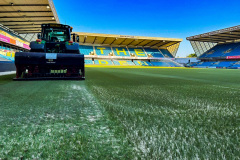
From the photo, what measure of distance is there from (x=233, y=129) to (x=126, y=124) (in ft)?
2.07

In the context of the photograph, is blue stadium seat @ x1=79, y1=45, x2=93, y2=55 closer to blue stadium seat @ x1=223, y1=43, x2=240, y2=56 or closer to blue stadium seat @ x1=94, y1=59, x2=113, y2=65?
blue stadium seat @ x1=94, y1=59, x2=113, y2=65

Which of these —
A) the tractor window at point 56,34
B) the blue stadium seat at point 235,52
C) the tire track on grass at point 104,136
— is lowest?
the tire track on grass at point 104,136

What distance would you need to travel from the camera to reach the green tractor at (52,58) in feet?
13.0

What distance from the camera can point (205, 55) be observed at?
45.0 metres

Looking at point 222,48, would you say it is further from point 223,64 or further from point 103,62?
point 103,62

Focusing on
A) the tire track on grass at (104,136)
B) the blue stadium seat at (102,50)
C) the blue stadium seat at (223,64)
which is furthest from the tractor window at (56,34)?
the blue stadium seat at (223,64)

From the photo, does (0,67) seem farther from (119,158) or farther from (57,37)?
(119,158)

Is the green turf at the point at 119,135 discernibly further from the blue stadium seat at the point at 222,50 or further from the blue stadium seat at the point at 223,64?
the blue stadium seat at the point at 222,50

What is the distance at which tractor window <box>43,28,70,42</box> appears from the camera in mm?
5508

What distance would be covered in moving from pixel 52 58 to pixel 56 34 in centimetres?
197

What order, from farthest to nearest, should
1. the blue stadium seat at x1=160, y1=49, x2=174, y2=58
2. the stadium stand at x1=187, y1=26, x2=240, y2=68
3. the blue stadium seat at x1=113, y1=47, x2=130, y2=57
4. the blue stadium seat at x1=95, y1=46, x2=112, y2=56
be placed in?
the blue stadium seat at x1=160, y1=49, x2=174, y2=58, the blue stadium seat at x1=113, y1=47, x2=130, y2=57, the blue stadium seat at x1=95, y1=46, x2=112, y2=56, the stadium stand at x1=187, y1=26, x2=240, y2=68

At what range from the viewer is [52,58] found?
4.03 metres

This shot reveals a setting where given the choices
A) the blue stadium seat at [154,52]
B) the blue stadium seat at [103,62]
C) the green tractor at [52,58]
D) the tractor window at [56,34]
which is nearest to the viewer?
the green tractor at [52,58]

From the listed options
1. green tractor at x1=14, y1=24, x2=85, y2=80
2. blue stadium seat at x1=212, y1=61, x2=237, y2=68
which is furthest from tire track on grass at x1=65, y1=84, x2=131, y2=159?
blue stadium seat at x1=212, y1=61, x2=237, y2=68
